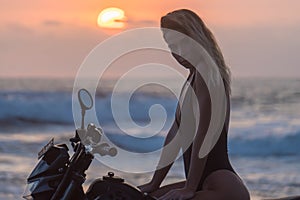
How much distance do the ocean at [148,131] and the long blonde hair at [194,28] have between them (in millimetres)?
5277

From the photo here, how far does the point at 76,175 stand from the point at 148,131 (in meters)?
12.5

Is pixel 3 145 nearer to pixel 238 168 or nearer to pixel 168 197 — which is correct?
pixel 238 168

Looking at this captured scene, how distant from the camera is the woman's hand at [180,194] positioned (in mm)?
3496

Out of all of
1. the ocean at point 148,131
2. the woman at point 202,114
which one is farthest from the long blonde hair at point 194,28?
the ocean at point 148,131

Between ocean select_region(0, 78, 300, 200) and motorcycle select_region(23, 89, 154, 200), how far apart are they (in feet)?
16.7

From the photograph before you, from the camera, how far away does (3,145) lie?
14.1m

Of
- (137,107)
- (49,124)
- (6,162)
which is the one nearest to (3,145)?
(6,162)

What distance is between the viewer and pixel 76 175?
3.46 meters

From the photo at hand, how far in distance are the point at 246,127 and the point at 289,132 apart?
109 centimetres

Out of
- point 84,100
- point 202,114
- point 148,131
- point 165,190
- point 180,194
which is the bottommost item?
point 148,131

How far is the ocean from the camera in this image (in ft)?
33.5

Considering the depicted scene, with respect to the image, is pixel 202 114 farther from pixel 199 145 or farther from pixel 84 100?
pixel 84 100

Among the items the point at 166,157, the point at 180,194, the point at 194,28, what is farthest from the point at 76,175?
the point at 194,28

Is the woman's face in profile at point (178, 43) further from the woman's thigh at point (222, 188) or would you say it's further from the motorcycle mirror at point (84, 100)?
the woman's thigh at point (222, 188)
